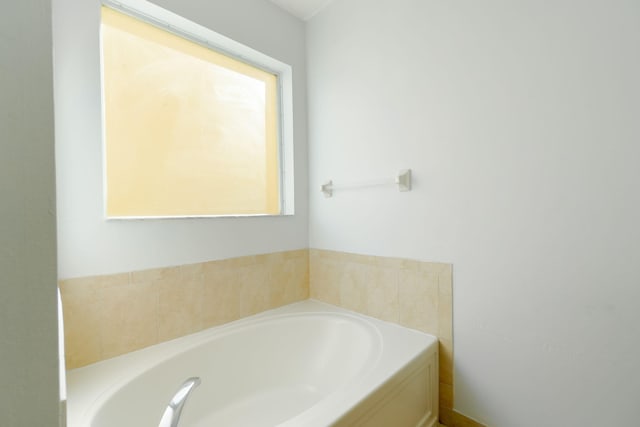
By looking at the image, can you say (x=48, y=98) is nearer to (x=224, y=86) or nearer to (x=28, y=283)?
(x=28, y=283)

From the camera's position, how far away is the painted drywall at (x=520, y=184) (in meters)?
0.95

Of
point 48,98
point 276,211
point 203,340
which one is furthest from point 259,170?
point 48,98

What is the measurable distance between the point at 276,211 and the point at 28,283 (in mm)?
1665

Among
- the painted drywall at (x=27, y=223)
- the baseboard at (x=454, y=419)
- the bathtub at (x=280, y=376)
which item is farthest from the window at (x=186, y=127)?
the baseboard at (x=454, y=419)

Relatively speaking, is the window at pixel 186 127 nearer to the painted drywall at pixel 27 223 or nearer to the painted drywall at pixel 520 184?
the painted drywall at pixel 520 184

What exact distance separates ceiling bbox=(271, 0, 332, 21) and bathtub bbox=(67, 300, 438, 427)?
6.28 ft

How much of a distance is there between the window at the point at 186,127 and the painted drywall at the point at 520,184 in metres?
0.69

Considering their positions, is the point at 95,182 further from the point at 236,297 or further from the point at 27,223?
the point at 27,223

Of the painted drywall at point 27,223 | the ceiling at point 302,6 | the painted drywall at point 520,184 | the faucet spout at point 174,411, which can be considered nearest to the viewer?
the painted drywall at point 27,223

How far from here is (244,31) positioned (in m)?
1.61

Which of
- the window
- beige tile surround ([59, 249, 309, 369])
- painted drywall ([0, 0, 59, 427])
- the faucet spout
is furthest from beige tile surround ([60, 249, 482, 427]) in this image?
painted drywall ([0, 0, 59, 427])

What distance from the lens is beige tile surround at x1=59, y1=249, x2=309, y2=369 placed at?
113 cm

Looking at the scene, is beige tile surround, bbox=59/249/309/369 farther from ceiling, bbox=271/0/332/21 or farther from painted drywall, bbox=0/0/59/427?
ceiling, bbox=271/0/332/21

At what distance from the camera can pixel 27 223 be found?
28 cm
